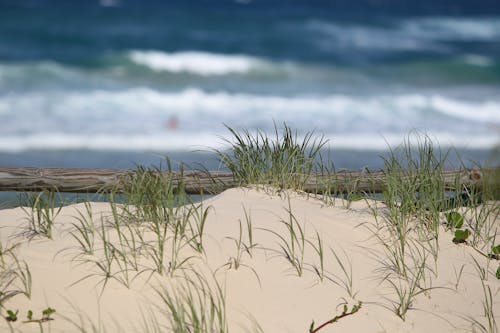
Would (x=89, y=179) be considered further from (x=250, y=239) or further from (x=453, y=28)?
(x=453, y=28)

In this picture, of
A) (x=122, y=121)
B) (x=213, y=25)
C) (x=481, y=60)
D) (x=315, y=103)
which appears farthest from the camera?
(x=213, y=25)

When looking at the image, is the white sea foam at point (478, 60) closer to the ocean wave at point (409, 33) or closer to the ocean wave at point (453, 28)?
the ocean wave at point (409, 33)

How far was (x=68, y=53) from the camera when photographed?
51.1 feet

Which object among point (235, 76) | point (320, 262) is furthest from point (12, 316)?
point (235, 76)

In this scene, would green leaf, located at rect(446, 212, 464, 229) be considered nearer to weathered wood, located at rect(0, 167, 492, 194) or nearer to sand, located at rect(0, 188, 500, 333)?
sand, located at rect(0, 188, 500, 333)

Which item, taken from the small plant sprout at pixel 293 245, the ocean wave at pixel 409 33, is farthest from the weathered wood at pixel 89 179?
the ocean wave at pixel 409 33

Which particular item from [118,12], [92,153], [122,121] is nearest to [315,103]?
[122,121]

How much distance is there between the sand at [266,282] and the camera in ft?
9.71

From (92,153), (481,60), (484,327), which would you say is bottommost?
(484,327)

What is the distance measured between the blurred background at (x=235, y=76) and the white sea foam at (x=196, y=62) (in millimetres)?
41

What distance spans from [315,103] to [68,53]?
5507mm

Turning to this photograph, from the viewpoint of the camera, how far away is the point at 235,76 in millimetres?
14938

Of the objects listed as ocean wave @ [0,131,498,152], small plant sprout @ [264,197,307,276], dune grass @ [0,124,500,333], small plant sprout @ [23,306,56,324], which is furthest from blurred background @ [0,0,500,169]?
small plant sprout @ [23,306,56,324]

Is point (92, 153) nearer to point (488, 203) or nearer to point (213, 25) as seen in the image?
point (488, 203)
